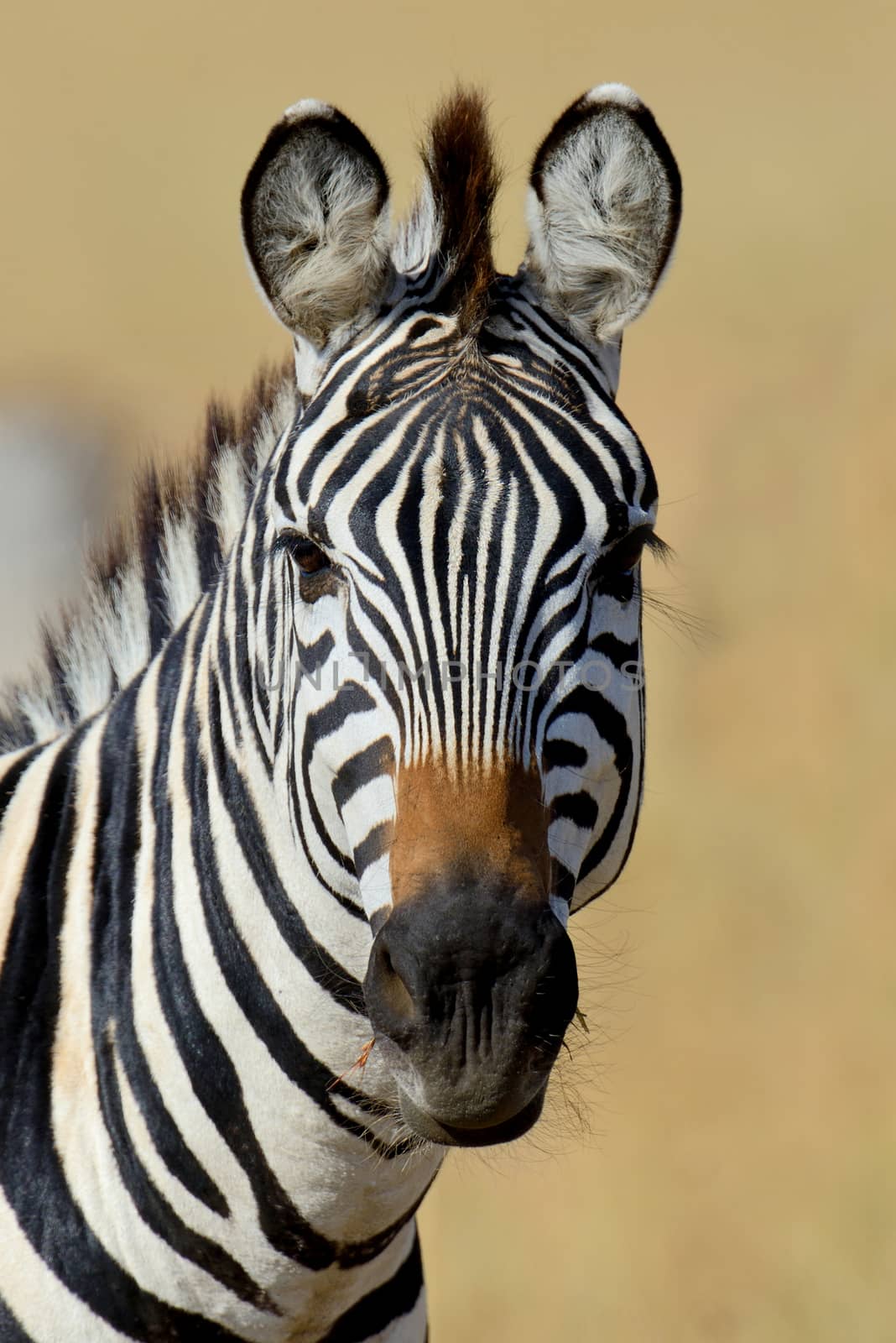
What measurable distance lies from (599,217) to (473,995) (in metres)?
1.88

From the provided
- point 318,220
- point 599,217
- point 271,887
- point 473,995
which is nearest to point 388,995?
point 473,995

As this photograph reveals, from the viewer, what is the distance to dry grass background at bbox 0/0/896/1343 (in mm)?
10977

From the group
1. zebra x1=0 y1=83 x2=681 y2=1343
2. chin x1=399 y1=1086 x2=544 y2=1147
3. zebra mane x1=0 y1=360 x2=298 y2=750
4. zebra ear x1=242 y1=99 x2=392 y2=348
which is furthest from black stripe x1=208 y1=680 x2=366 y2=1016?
zebra ear x1=242 y1=99 x2=392 y2=348

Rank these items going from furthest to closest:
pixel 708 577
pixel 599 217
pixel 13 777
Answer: pixel 708 577 < pixel 13 777 < pixel 599 217

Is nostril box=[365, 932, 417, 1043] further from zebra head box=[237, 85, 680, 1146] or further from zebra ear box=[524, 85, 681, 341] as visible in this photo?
zebra ear box=[524, 85, 681, 341]

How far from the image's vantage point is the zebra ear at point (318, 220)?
3.13m

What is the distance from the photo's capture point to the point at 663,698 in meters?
15.9

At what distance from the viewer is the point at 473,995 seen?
248 centimetres

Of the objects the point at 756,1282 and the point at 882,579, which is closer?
the point at 756,1282

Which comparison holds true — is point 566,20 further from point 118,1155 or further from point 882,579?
point 118,1155

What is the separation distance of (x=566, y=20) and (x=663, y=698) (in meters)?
29.4

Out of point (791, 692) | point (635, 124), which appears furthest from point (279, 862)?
point (791, 692)

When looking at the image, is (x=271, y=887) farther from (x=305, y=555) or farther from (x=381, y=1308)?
(x=381, y=1308)

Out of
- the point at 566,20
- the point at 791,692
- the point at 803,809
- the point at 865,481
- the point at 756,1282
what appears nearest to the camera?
the point at 756,1282
